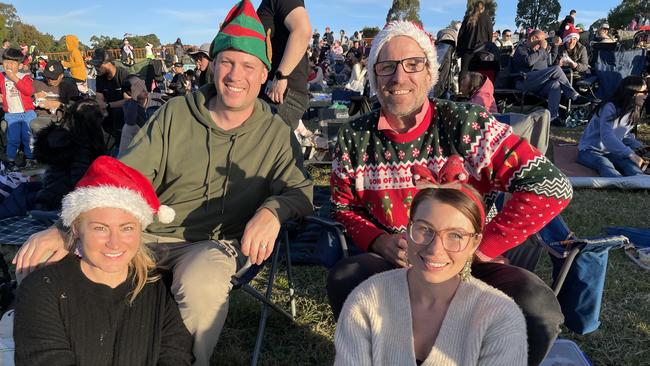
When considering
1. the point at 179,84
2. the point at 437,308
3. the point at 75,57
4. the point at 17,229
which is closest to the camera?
the point at 437,308

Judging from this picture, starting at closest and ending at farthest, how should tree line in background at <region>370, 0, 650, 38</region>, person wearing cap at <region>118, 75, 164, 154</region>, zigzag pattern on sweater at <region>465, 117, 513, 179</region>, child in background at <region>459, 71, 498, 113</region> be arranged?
zigzag pattern on sweater at <region>465, 117, 513, 179</region> < person wearing cap at <region>118, 75, 164, 154</region> < child in background at <region>459, 71, 498, 113</region> < tree line in background at <region>370, 0, 650, 38</region>

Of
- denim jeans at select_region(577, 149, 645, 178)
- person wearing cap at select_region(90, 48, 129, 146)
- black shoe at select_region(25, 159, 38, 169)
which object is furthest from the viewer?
black shoe at select_region(25, 159, 38, 169)

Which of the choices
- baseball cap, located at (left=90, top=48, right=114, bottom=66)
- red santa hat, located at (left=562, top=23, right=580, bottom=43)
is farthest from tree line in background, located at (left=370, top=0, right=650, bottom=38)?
baseball cap, located at (left=90, top=48, right=114, bottom=66)

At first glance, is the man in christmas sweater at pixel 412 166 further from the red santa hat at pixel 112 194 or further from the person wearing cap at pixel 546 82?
the person wearing cap at pixel 546 82

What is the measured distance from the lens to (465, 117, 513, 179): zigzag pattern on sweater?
6.54 feet

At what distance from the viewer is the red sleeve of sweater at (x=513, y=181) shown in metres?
1.89

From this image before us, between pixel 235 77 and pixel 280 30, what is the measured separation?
3.71ft

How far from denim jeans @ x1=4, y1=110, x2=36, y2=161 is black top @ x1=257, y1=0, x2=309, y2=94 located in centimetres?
588

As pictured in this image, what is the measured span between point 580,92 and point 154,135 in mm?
9464

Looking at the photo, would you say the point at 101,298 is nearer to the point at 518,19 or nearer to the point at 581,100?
the point at 581,100

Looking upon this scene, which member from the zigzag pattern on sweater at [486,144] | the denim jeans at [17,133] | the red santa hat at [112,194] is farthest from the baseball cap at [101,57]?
the zigzag pattern on sweater at [486,144]

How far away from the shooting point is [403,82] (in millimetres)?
2068

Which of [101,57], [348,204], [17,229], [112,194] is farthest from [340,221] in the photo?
[101,57]

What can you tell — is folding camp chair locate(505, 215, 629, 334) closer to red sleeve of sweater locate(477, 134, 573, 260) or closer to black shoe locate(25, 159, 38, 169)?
red sleeve of sweater locate(477, 134, 573, 260)
